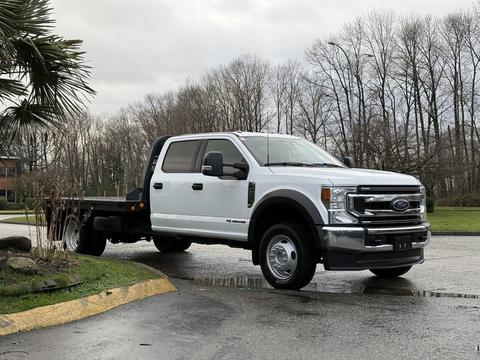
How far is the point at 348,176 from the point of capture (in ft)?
24.1

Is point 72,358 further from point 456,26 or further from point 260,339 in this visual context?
point 456,26

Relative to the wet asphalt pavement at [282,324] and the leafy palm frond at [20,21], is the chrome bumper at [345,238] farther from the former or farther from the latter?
the leafy palm frond at [20,21]

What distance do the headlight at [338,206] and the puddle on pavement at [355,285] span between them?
1.14 m

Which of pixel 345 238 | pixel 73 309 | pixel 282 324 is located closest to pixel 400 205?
pixel 345 238

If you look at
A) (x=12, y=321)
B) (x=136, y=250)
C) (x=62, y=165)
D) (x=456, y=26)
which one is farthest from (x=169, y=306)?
(x=456, y=26)

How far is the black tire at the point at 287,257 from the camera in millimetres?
7426

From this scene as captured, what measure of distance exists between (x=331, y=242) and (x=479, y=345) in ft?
8.12

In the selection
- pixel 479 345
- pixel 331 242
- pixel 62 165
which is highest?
pixel 62 165

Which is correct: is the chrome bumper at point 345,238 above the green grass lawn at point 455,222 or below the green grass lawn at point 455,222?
above

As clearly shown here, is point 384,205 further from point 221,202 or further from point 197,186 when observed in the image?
point 197,186

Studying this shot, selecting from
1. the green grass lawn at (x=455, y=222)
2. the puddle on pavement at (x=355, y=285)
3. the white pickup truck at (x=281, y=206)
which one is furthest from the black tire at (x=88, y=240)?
the green grass lawn at (x=455, y=222)

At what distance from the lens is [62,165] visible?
924cm

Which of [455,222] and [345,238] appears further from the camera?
[455,222]

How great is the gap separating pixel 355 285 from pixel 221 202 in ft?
7.68
